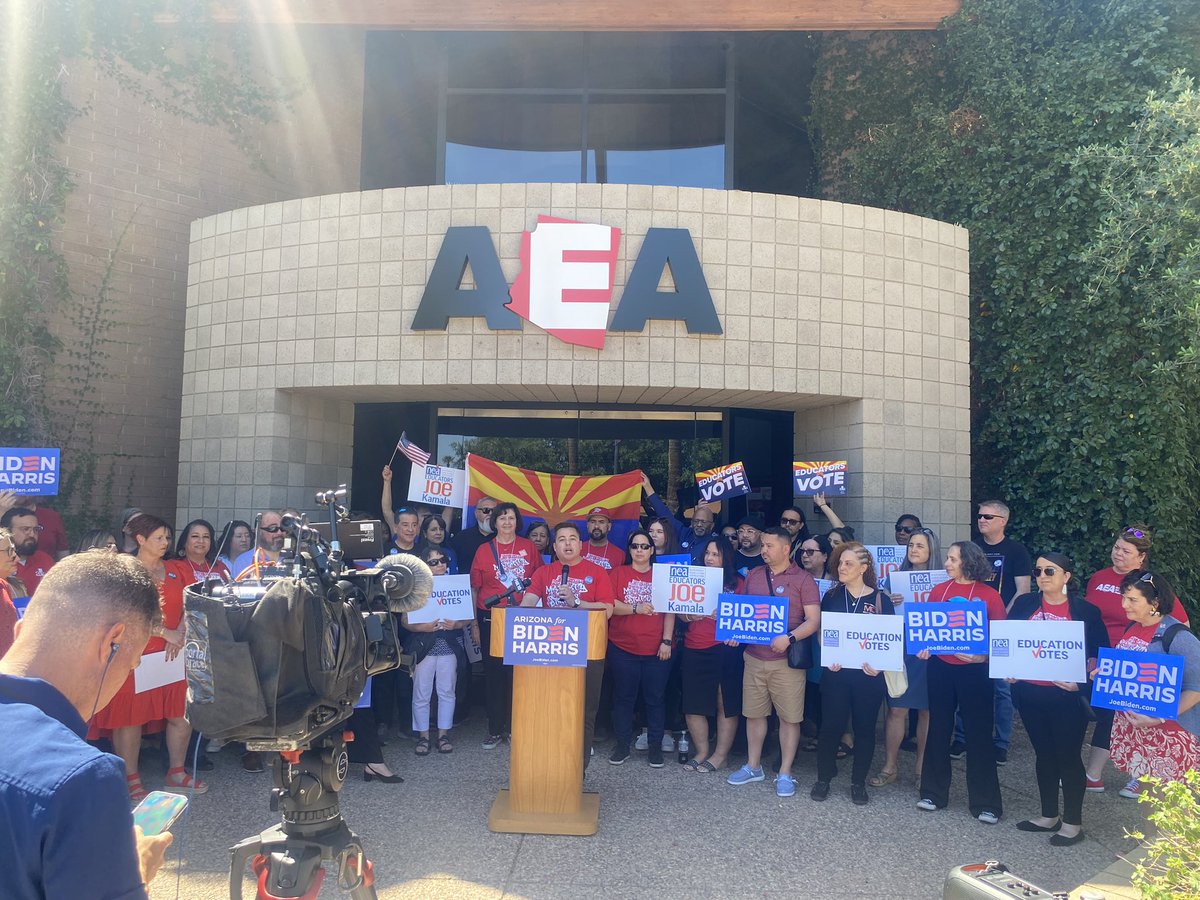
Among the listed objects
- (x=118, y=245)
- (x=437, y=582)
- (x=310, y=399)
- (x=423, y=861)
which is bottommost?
(x=423, y=861)

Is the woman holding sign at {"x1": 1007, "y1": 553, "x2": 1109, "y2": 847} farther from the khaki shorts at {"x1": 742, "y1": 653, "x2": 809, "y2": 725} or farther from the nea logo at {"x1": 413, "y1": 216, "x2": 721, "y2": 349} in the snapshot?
the nea logo at {"x1": 413, "y1": 216, "x2": 721, "y2": 349}

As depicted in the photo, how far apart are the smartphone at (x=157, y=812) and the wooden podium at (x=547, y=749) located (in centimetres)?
360

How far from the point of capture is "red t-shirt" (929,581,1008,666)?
20.1ft

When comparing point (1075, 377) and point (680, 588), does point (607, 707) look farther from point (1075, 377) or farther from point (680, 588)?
point (1075, 377)

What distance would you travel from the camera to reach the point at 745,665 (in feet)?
22.0

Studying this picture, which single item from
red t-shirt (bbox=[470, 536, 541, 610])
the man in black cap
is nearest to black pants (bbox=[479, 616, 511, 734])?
red t-shirt (bbox=[470, 536, 541, 610])

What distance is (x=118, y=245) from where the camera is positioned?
11008mm

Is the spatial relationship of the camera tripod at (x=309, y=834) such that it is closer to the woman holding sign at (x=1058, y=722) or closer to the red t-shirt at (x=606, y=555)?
the woman holding sign at (x=1058, y=722)

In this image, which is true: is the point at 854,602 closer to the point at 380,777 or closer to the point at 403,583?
the point at 380,777

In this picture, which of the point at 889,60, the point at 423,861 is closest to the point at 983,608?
the point at 423,861

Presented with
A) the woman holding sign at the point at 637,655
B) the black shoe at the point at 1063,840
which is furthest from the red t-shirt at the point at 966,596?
the woman holding sign at the point at 637,655

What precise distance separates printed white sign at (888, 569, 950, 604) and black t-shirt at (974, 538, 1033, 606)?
2.36 ft

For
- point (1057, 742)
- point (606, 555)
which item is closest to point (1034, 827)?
point (1057, 742)

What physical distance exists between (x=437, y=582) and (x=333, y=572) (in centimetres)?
386
